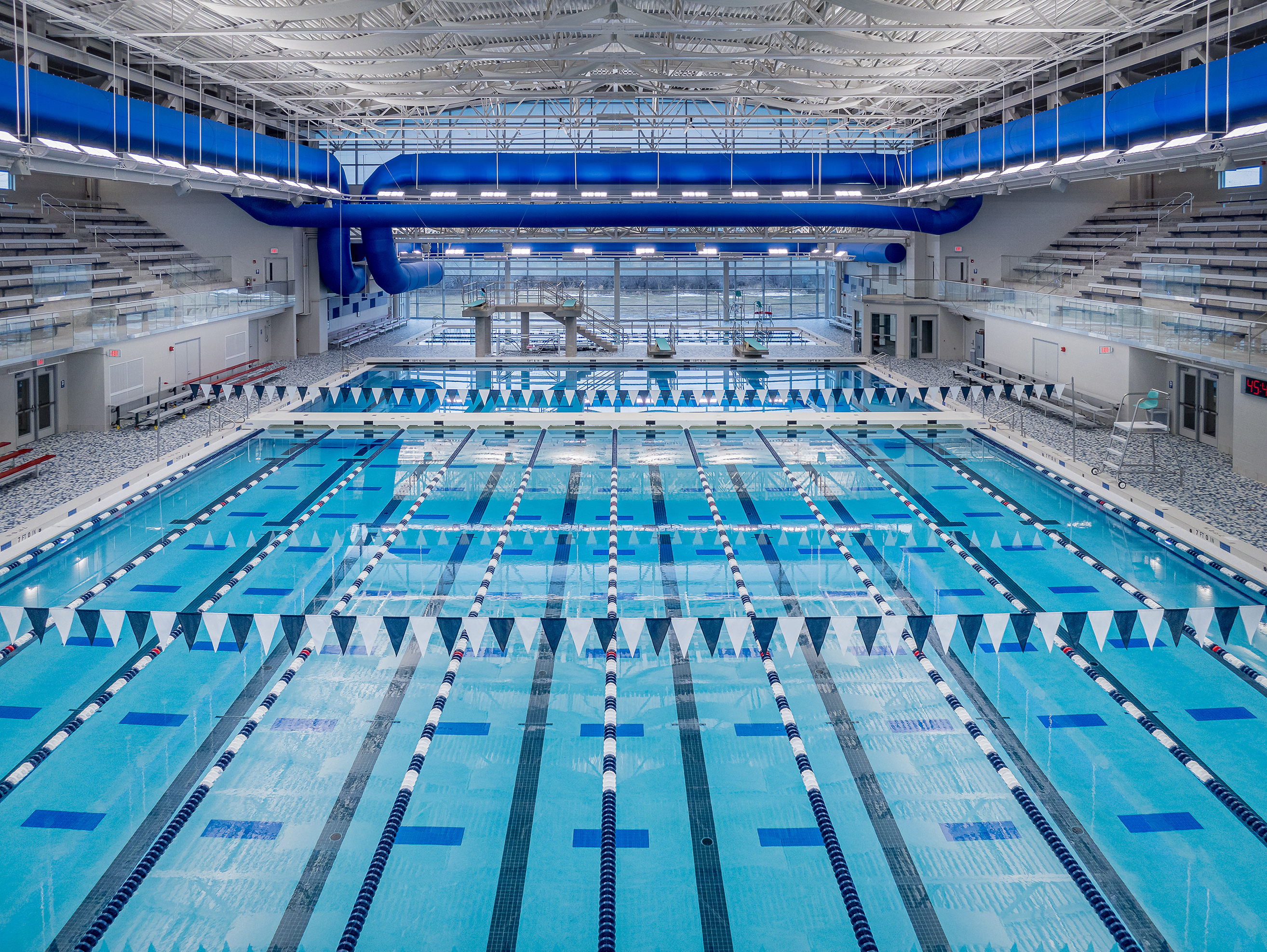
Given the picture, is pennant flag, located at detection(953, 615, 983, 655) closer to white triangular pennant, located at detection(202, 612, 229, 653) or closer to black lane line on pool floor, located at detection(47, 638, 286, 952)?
white triangular pennant, located at detection(202, 612, 229, 653)

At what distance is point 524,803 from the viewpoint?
6164 mm

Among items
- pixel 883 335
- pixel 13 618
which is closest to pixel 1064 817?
pixel 13 618

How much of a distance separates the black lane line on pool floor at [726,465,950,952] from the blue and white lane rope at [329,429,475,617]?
141 inches

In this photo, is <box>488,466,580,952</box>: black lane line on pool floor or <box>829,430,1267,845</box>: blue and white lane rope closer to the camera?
<box>488,466,580,952</box>: black lane line on pool floor

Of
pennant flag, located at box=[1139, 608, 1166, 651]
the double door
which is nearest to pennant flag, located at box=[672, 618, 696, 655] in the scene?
pennant flag, located at box=[1139, 608, 1166, 651]

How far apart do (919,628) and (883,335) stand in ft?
64.3

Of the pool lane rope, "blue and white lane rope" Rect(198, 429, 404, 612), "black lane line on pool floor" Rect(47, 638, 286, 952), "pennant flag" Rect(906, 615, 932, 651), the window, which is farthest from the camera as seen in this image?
the window

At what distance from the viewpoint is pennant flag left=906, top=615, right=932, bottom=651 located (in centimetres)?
723

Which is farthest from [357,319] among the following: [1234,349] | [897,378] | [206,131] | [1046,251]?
[1234,349]

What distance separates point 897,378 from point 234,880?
18459mm

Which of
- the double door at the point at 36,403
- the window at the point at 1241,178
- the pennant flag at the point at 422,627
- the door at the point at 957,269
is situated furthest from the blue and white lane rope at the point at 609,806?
the door at the point at 957,269

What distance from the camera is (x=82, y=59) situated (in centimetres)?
1741

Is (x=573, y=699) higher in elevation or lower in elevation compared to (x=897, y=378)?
lower

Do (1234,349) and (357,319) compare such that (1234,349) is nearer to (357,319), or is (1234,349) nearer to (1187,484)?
(1187,484)
